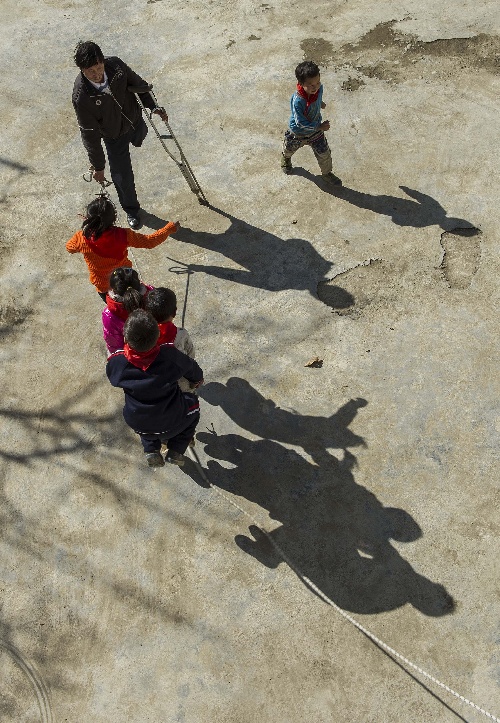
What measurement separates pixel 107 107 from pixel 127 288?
1698 millimetres

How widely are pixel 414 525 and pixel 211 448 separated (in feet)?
4.96

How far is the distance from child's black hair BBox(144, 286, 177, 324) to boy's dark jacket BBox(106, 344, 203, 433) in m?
0.20

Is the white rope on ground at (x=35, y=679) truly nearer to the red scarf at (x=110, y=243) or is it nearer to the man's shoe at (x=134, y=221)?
the red scarf at (x=110, y=243)

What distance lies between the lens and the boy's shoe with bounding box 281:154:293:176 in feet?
19.6

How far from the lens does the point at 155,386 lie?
3656mm

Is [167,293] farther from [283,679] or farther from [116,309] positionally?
[283,679]

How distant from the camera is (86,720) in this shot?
3.76m

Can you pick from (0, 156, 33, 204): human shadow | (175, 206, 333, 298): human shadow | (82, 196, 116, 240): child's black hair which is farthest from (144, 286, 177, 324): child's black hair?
(0, 156, 33, 204): human shadow

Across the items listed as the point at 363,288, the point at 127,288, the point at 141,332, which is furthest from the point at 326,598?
the point at 363,288

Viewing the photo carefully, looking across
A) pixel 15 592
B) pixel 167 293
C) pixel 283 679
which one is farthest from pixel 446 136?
pixel 15 592

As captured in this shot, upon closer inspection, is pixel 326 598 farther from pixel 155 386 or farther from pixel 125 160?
pixel 125 160

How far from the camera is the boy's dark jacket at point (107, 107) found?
472 cm

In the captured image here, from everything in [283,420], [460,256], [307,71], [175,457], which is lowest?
[283,420]

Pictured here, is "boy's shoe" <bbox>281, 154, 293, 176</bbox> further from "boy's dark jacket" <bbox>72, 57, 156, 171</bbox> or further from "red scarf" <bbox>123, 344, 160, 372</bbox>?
"red scarf" <bbox>123, 344, 160, 372</bbox>
